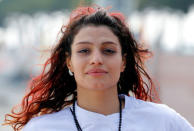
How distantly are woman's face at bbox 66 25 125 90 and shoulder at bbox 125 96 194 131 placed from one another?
0.23m

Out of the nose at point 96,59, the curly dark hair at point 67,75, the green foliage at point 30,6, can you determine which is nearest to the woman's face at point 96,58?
the nose at point 96,59

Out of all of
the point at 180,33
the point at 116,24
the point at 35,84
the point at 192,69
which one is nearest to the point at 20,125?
the point at 35,84

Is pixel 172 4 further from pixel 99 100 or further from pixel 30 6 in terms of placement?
pixel 99 100

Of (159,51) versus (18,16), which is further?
(18,16)

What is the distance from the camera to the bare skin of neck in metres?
3.56

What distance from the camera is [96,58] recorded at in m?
3.40

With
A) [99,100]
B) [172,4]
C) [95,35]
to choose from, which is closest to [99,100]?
[99,100]

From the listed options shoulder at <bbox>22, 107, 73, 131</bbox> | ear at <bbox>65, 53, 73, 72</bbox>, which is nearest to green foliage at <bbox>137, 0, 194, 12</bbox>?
ear at <bbox>65, 53, 73, 72</bbox>

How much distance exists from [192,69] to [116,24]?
785 centimetres

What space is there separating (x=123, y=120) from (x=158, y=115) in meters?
0.26

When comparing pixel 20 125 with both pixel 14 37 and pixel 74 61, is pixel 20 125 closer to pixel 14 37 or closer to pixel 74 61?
pixel 74 61

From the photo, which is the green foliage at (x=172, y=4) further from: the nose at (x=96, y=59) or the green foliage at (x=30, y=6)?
the nose at (x=96, y=59)

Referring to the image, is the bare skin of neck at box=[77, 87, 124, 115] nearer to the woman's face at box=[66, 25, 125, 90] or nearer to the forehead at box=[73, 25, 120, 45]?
the woman's face at box=[66, 25, 125, 90]

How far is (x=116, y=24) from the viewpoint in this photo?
12.4ft
